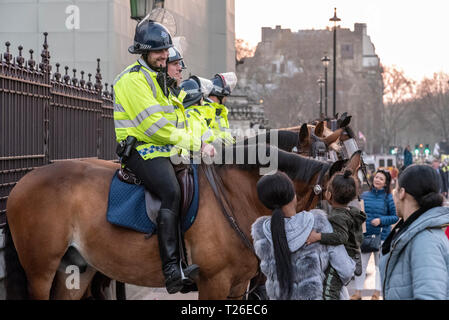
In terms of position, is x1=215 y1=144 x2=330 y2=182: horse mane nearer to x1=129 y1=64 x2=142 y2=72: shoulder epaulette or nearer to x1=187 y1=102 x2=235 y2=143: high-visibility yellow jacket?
x1=129 y1=64 x2=142 y2=72: shoulder epaulette

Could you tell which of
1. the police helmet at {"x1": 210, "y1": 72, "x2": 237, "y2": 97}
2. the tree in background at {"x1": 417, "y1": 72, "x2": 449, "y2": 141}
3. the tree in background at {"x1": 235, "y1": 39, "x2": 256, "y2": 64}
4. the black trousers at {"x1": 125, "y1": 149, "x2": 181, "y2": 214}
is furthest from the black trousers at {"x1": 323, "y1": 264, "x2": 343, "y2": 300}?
the tree in background at {"x1": 417, "y1": 72, "x2": 449, "y2": 141}

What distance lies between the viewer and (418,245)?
4.39 metres

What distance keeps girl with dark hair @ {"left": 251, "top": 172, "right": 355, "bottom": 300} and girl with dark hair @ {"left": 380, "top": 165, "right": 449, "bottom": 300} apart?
0.67 meters

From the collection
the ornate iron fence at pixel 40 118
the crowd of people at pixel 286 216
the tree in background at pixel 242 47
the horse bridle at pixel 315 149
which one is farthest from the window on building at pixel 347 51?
the crowd of people at pixel 286 216

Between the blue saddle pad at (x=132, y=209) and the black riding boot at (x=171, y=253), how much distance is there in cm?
21

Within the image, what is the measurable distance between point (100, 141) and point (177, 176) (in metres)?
5.42

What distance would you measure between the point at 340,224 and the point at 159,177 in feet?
6.00

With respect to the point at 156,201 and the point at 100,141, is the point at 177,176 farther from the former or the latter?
the point at 100,141

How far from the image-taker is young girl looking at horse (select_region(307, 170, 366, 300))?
5.42m

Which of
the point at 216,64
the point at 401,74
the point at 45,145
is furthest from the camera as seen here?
the point at 401,74

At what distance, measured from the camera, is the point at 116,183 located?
7320 mm

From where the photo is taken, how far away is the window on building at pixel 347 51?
142 m

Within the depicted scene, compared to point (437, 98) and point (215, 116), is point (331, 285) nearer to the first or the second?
point (215, 116)
